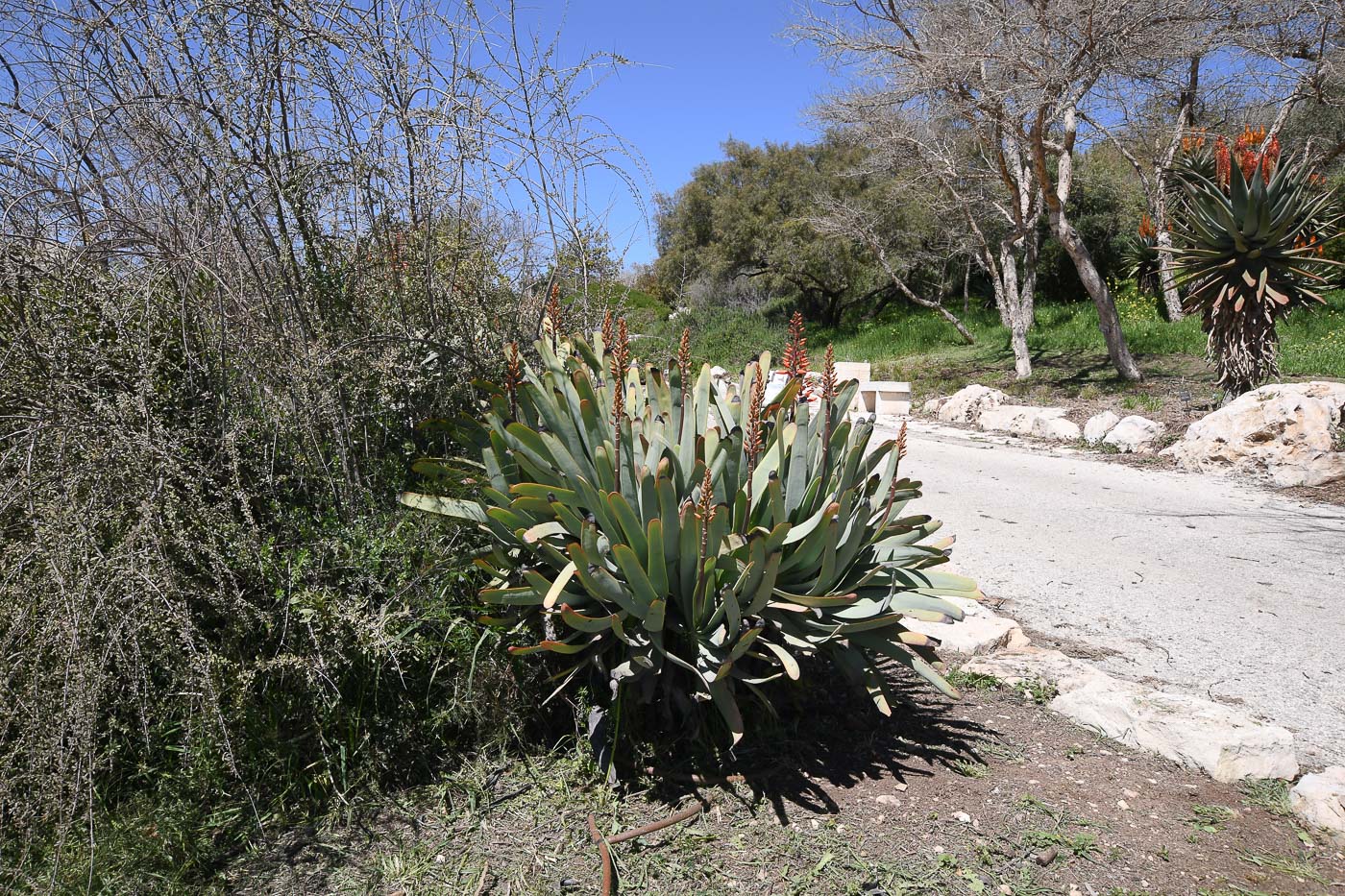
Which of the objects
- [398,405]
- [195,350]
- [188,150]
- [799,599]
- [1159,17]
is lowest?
[799,599]

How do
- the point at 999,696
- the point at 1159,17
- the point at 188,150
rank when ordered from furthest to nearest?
the point at 1159,17 → the point at 999,696 → the point at 188,150

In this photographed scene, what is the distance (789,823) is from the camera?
249 cm

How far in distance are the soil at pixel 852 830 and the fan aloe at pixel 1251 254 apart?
7.32 m

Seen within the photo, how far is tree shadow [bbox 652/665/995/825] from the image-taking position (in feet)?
8.71

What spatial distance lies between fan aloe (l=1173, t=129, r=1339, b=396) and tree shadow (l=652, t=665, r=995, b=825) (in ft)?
24.0

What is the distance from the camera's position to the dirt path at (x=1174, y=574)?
3570 mm

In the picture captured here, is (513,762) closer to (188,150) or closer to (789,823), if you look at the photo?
(789,823)

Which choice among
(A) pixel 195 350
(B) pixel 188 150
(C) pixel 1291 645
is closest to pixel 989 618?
(C) pixel 1291 645

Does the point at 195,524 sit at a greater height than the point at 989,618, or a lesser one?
greater

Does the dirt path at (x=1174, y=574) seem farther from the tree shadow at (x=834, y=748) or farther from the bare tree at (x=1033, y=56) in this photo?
the bare tree at (x=1033, y=56)

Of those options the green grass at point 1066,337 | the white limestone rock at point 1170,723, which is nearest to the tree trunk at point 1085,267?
the green grass at point 1066,337

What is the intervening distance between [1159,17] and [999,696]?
1042 cm

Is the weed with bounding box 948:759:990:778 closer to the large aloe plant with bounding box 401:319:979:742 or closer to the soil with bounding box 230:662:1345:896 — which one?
the soil with bounding box 230:662:1345:896

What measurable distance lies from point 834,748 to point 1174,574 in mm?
3163
